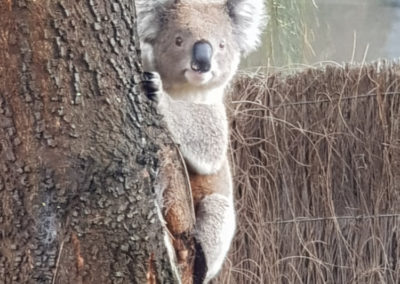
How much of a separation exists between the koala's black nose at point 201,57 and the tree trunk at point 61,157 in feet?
3.60

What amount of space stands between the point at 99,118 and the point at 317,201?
9.41 feet

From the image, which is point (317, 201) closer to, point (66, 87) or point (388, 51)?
point (388, 51)

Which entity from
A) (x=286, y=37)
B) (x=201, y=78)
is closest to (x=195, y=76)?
(x=201, y=78)

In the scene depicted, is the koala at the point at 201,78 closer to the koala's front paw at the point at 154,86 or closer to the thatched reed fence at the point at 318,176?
the koala's front paw at the point at 154,86

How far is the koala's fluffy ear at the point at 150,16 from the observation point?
8.58ft

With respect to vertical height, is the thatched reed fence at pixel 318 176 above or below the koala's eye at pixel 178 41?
below

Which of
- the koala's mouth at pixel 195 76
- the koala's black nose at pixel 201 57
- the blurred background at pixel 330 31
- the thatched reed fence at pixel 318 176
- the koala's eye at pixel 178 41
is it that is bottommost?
the thatched reed fence at pixel 318 176

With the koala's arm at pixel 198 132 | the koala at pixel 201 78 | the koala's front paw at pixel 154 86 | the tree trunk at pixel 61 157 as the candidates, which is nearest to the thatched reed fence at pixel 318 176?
the koala at pixel 201 78

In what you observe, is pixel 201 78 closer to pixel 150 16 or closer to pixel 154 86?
pixel 150 16

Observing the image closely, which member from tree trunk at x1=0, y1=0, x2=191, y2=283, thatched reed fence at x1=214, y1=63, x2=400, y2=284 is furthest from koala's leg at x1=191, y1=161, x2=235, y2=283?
thatched reed fence at x1=214, y1=63, x2=400, y2=284

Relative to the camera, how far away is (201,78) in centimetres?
258

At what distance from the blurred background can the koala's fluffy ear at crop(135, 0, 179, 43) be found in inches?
93.3

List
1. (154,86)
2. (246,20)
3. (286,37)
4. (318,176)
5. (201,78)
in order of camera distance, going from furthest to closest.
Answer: (286,37)
(318,176)
(246,20)
(201,78)
(154,86)

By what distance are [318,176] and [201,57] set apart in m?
1.77
